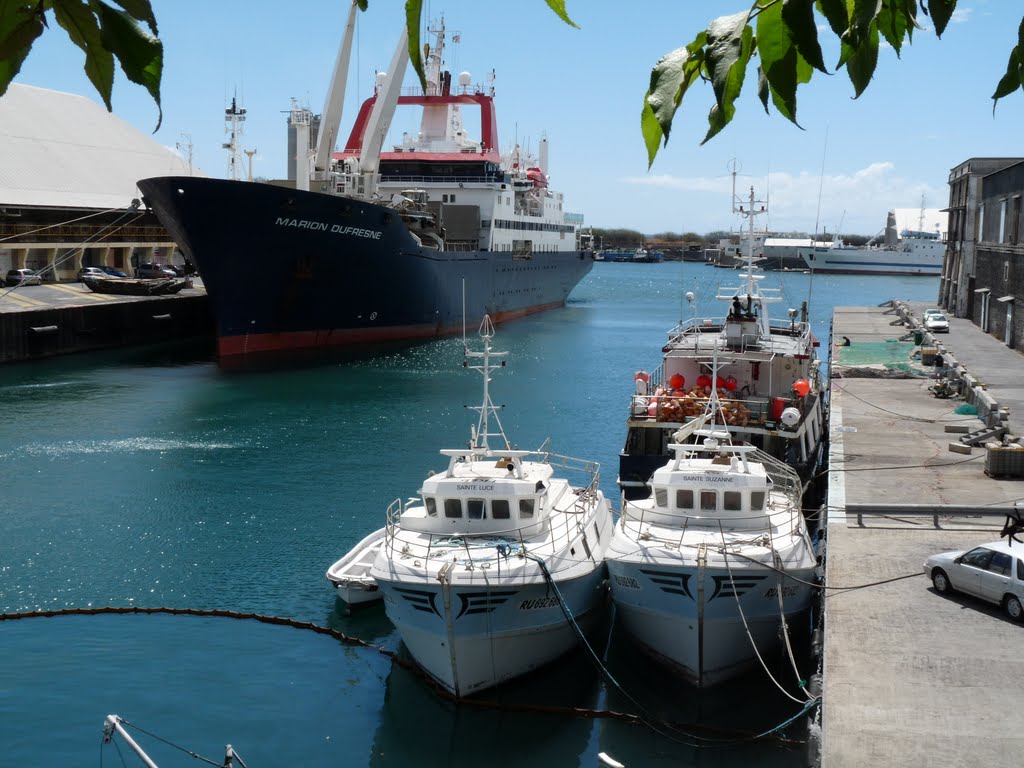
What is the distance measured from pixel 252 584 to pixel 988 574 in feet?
44.8

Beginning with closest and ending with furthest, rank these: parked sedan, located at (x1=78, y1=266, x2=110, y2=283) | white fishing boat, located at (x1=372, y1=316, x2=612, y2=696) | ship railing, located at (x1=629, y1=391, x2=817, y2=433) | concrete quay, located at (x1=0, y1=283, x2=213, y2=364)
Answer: white fishing boat, located at (x1=372, y1=316, x2=612, y2=696), ship railing, located at (x1=629, y1=391, x2=817, y2=433), concrete quay, located at (x1=0, y1=283, x2=213, y2=364), parked sedan, located at (x1=78, y1=266, x2=110, y2=283)

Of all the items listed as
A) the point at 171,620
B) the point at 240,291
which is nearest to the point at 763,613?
the point at 171,620

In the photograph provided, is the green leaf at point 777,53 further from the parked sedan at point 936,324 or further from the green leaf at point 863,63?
the parked sedan at point 936,324

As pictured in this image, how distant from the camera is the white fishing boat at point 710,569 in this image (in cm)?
1773

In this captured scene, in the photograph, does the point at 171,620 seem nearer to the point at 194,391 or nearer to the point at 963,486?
the point at 963,486

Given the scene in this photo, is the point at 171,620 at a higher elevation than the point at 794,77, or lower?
lower

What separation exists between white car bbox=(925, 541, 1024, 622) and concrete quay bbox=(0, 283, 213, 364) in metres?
46.7

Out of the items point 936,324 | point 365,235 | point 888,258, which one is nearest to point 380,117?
point 365,235

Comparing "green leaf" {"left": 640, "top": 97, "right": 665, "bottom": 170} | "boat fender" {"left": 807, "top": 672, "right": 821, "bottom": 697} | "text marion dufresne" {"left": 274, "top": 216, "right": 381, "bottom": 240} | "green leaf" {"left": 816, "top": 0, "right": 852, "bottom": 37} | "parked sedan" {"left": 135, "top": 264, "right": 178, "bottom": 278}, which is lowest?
"boat fender" {"left": 807, "top": 672, "right": 821, "bottom": 697}

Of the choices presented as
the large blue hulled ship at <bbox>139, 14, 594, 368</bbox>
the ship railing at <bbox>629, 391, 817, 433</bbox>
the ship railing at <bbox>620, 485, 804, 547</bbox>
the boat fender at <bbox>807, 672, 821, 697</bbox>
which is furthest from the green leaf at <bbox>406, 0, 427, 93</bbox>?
the large blue hulled ship at <bbox>139, 14, 594, 368</bbox>

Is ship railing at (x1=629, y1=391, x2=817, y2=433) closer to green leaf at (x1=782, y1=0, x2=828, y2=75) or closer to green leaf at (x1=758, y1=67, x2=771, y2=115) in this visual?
green leaf at (x1=758, y1=67, x2=771, y2=115)

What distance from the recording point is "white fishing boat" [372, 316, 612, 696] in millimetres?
17281

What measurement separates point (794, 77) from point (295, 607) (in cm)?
1969

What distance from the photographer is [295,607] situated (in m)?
21.0
